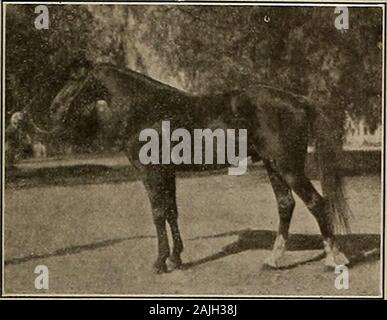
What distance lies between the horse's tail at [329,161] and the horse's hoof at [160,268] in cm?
52

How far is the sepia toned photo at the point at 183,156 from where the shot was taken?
5.49 ft

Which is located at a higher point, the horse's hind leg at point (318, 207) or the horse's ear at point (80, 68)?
the horse's ear at point (80, 68)

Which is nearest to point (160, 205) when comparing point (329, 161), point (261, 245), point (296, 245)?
point (261, 245)

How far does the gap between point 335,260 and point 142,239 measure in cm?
60

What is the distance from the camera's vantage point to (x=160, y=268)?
1676mm

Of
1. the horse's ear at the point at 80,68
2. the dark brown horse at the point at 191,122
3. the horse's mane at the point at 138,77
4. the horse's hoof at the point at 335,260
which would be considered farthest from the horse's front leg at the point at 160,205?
the horse's hoof at the point at 335,260

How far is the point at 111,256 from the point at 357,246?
76 cm

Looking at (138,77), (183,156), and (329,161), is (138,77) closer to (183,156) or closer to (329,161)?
(183,156)

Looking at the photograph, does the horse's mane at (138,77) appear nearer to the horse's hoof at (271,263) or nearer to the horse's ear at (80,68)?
the horse's ear at (80,68)

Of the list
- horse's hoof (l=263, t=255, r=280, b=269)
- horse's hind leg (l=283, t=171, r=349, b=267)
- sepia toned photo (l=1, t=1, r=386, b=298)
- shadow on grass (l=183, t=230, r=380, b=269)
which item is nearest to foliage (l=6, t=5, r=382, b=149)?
sepia toned photo (l=1, t=1, r=386, b=298)

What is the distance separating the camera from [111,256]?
1676 millimetres

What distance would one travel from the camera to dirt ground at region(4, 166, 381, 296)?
1679 millimetres

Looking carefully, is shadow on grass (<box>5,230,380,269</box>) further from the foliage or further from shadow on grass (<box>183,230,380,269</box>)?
the foliage
